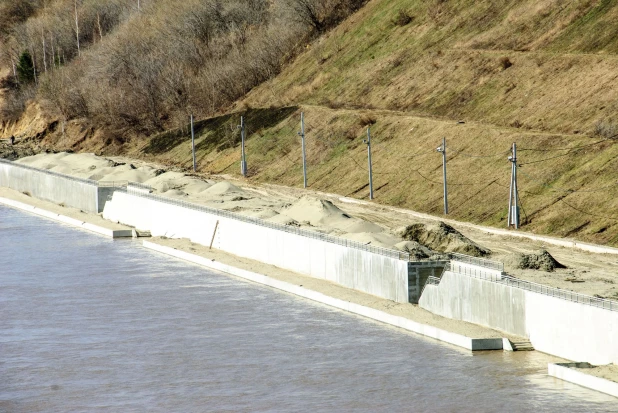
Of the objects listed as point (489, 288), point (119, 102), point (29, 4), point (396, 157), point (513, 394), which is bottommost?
point (513, 394)

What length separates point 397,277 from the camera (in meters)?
38.2

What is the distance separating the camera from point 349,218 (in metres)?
51.4

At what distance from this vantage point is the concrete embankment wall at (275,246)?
39.4 metres

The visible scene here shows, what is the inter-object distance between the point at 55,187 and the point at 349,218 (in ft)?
106

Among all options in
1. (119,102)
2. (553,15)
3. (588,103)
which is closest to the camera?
(588,103)

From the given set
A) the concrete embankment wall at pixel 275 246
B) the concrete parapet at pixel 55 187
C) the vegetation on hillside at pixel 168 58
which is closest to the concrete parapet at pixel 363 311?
the concrete embankment wall at pixel 275 246

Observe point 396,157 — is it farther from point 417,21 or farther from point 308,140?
point 417,21

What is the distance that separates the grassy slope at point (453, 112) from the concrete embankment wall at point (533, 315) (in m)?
11.6

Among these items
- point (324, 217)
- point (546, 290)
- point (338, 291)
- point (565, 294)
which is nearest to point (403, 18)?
point (324, 217)

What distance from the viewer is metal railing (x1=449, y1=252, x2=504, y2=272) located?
3653 cm

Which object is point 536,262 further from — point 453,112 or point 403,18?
point 403,18

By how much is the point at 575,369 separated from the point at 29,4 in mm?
138107

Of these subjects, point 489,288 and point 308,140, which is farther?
point 308,140

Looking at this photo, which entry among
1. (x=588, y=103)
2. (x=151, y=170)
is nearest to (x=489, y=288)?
(x=588, y=103)
